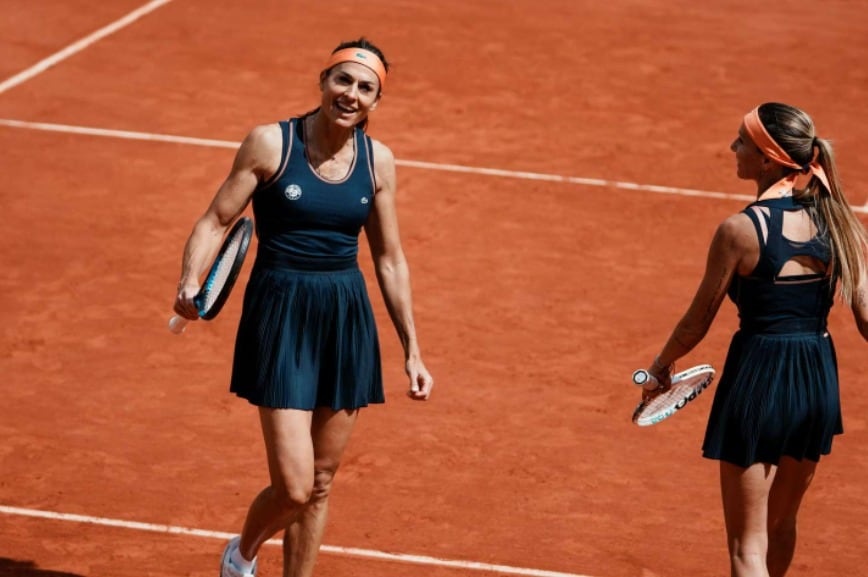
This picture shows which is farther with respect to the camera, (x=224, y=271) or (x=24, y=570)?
(x=24, y=570)

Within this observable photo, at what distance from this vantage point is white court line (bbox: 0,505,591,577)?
816 centimetres

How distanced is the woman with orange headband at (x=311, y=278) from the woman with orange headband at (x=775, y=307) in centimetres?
135

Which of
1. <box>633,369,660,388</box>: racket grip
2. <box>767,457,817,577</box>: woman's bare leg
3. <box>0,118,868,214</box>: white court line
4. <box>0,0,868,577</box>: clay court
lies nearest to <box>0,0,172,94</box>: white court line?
<box>0,0,868,577</box>: clay court

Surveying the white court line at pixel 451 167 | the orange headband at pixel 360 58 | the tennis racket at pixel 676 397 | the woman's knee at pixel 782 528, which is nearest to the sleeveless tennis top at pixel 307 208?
the orange headband at pixel 360 58

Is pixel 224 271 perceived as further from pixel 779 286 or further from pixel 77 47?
pixel 77 47

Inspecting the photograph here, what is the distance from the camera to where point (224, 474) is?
9.12m

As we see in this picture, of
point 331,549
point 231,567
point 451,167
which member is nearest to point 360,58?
point 231,567

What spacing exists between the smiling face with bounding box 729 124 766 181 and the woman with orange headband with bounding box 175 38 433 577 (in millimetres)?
1455

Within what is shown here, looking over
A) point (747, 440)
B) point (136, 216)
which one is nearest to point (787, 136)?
point (747, 440)

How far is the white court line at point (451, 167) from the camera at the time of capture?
558 inches

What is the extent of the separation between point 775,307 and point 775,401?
0.37m

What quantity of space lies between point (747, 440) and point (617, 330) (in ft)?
16.7

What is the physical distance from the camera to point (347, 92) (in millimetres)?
6703

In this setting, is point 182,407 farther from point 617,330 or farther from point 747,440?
point 747,440
